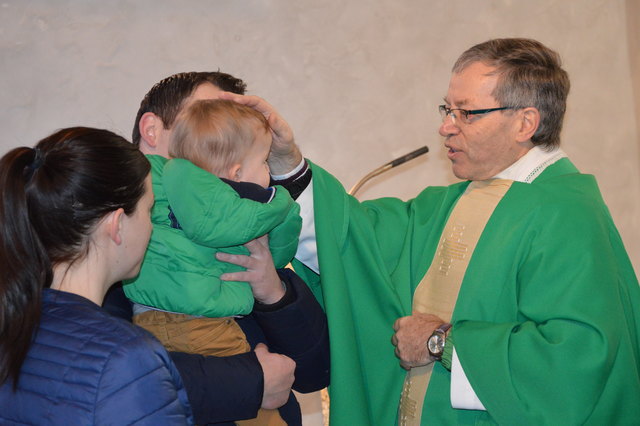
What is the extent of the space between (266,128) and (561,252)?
0.97 metres

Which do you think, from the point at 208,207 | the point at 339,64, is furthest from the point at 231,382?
→ the point at 339,64

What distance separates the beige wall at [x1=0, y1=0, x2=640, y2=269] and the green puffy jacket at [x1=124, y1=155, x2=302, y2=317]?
2.46 metres

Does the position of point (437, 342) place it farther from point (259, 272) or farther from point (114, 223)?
point (114, 223)

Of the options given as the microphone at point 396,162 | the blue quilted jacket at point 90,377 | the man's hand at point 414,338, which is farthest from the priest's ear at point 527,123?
the blue quilted jacket at point 90,377

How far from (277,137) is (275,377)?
89cm

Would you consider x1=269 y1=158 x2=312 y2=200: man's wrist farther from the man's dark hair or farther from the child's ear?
the child's ear

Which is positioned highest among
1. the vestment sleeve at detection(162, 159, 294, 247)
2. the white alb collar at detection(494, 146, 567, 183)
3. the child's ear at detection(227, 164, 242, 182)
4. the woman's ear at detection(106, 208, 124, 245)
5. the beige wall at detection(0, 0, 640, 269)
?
the beige wall at detection(0, 0, 640, 269)

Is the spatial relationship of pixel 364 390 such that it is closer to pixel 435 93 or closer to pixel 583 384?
pixel 583 384

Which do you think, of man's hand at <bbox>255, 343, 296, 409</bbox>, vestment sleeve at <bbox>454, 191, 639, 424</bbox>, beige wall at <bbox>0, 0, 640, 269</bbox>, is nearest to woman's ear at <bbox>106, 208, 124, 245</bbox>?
man's hand at <bbox>255, 343, 296, 409</bbox>

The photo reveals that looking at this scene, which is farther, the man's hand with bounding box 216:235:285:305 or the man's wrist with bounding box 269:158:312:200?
the man's wrist with bounding box 269:158:312:200

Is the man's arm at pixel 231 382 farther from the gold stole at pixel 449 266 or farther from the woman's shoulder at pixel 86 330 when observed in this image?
the gold stole at pixel 449 266

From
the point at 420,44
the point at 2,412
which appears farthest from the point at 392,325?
the point at 420,44

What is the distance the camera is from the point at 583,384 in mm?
2283

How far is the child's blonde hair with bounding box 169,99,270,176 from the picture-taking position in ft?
7.21
